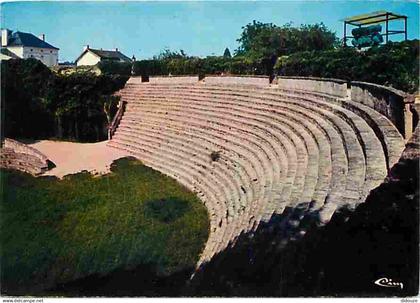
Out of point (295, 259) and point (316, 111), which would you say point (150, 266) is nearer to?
point (295, 259)

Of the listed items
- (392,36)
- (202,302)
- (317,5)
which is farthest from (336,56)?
(202,302)

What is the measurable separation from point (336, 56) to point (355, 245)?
11.1m

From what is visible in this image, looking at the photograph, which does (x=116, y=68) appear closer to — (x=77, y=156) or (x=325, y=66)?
(x=77, y=156)

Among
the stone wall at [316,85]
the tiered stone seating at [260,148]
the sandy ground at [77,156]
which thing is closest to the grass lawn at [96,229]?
the tiered stone seating at [260,148]

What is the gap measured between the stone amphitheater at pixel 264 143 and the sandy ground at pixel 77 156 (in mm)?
496

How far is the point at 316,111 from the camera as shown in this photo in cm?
1164

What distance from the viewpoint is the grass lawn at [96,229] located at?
8.72 metres

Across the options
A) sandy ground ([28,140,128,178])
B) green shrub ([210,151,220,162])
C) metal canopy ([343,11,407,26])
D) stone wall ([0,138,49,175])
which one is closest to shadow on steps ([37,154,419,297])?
metal canopy ([343,11,407,26])

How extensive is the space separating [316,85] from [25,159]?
34.1 ft

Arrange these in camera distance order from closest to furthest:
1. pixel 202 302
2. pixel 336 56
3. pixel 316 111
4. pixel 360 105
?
pixel 202 302 < pixel 360 105 < pixel 316 111 < pixel 336 56

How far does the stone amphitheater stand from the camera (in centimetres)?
687

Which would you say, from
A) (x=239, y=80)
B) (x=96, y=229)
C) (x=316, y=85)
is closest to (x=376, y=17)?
(x=316, y=85)

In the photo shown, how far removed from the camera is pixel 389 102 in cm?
918

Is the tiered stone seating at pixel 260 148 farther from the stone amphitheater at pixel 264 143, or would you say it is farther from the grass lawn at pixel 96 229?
the grass lawn at pixel 96 229
